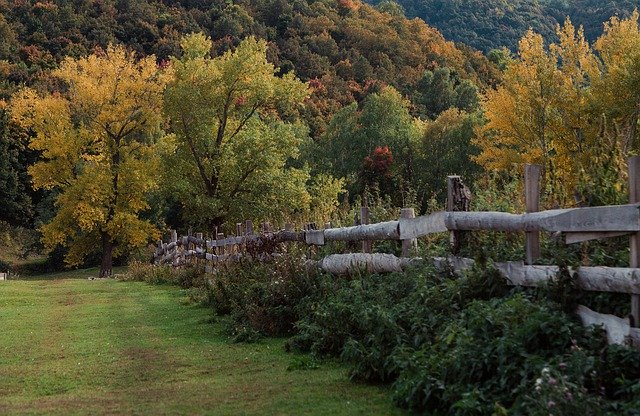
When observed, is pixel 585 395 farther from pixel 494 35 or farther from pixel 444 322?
pixel 494 35

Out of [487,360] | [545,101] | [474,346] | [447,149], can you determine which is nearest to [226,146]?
[545,101]

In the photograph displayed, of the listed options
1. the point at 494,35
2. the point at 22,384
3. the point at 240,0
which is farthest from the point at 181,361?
the point at 494,35

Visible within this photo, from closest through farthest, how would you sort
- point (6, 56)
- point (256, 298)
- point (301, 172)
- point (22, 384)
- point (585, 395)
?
1. point (585, 395)
2. point (22, 384)
3. point (256, 298)
4. point (301, 172)
5. point (6, 56)

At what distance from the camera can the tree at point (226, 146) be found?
33.9m

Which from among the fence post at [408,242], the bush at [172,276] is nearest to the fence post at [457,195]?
the fence post at [408,242]

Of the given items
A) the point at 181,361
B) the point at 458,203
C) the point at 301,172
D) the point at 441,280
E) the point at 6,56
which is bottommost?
the point at 181,361

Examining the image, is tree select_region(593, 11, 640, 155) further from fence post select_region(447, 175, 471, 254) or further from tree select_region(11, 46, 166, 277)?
fence post select_region(447, 175, 471, 254)

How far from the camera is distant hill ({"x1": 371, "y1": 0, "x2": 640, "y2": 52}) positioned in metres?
143

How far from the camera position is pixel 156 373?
26.9 feet

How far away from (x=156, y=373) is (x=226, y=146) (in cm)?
2632

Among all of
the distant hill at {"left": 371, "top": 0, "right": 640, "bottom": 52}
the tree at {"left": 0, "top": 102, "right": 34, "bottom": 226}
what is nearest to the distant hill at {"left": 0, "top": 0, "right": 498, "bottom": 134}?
the tree at {"left": 0, "top": 102, "right": 34, "bottom": 226}

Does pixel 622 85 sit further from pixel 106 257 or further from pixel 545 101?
pixel 106 257

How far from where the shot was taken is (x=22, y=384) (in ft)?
25.6

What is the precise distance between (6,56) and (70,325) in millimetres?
71915
